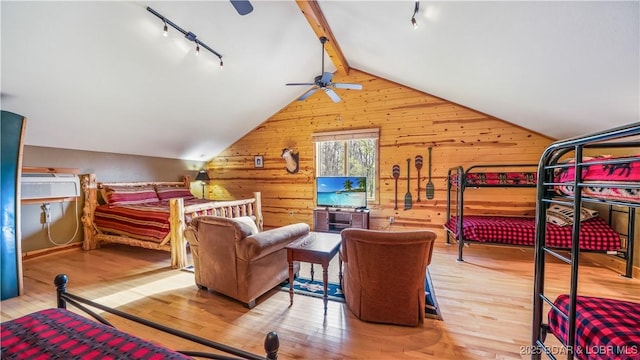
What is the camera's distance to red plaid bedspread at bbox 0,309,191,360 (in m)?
0.92

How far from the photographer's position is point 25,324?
110 cm

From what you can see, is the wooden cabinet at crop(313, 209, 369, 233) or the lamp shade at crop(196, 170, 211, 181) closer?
the wooden cabinet at crop(313, 209, 369, 233)

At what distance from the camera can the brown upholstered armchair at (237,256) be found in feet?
7.50

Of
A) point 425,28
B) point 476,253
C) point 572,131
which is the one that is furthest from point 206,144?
point 572,131

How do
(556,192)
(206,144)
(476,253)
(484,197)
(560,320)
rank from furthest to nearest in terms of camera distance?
(206,144), (484,197), (476,253), (556,192), (560,320)

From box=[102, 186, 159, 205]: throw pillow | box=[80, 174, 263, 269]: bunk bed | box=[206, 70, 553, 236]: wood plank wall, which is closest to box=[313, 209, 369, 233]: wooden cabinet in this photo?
box=[206, 70, 553, 236]: wood plank wall

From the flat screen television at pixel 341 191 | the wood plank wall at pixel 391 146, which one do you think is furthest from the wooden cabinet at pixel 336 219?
the wood plank wall at pixel 391 146

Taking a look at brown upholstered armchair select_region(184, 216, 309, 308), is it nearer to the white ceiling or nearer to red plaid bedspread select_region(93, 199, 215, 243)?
red plaid bedspread select_region(93, 199, 215, 243)

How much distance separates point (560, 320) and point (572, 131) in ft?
12.6

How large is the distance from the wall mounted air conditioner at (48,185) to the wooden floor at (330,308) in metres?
0.99

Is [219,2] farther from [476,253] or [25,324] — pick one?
[476,253]

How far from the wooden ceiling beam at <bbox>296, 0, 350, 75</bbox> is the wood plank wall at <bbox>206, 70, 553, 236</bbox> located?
2.80 ft

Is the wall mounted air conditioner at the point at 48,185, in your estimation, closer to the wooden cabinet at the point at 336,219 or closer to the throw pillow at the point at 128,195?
the throw pillow at the point at 128,195

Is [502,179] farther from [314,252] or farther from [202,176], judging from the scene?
[202,176]
